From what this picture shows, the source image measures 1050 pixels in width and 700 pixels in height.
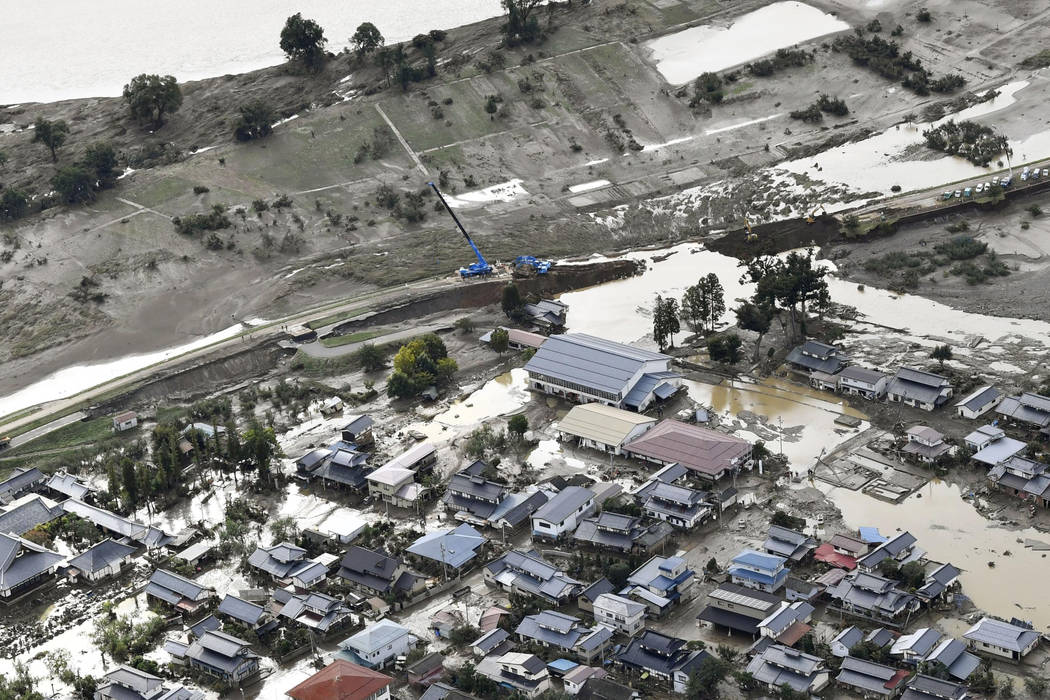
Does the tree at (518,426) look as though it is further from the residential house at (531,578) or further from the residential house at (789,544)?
the residential house at (789,544)

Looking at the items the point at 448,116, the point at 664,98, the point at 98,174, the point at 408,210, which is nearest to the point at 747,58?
the point at 664,98

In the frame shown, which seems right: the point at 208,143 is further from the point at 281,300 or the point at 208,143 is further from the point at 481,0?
the point at 481,0

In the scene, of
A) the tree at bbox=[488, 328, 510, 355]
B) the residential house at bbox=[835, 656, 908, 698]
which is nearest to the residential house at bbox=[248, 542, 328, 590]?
the tree at bbox=[488, 328, 510, 355]

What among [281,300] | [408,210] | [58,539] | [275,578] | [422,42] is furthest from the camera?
[422,42]

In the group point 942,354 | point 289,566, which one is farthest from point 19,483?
point 942,354

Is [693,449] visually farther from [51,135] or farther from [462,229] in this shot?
[51,135]

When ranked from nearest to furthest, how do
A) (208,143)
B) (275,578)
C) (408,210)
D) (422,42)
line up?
(275,578) → (408,210) → (208,143) → (422,42)
